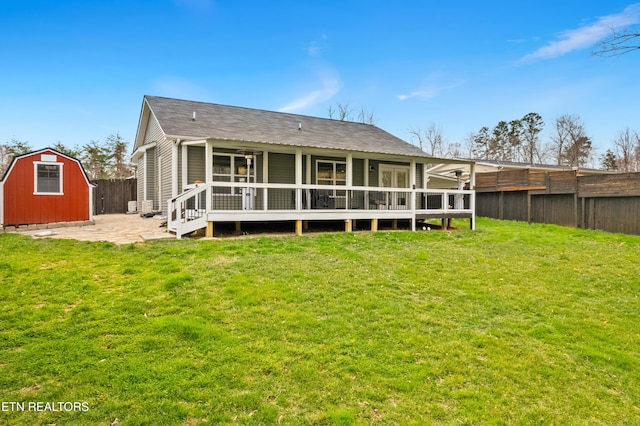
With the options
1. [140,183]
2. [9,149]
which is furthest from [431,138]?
[9,149]

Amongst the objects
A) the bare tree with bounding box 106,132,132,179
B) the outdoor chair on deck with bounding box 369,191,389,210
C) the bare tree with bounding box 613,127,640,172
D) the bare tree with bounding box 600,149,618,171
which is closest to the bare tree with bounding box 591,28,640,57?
the outdoor chair on deck with bounding box 369,191,389,210

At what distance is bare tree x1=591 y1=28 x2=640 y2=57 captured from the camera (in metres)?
4.95

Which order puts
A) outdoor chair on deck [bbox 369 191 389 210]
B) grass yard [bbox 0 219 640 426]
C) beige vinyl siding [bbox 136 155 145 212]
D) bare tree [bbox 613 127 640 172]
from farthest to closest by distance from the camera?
bare tree [bbox 613 127 640 172] → beige vinyl siding [bbox 136 155 145 212] → outdoor chair on deck [bbox 369 191 389 210] → grass yard [bbox 0 219 640 426]

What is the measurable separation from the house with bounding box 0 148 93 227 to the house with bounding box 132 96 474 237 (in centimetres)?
261

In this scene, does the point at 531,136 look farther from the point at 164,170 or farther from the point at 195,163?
the point at 164,170

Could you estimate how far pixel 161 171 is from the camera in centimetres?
1442

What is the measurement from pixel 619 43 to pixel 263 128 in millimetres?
11127

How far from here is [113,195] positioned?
17594 millimetres

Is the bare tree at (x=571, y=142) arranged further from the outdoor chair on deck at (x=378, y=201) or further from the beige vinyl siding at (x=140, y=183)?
the beige vinyl siding at (x=140, y=183)

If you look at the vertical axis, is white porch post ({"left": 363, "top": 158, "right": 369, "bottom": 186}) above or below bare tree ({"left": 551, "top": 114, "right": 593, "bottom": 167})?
below

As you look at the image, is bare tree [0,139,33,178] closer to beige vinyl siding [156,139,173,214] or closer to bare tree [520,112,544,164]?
beige vinyl siding [156,139,173,214]

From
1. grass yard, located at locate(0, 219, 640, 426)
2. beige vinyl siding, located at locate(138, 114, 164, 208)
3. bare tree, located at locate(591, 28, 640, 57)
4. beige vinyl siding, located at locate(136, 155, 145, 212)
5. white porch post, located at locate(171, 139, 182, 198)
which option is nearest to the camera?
grass yard, located at locate(0, 219, 640, 426)

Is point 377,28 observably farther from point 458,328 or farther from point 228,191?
point 458,328

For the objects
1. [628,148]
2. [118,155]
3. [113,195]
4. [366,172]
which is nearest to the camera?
[366,172]
